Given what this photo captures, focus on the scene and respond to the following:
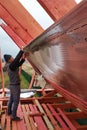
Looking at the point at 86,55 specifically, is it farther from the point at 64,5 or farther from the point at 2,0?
the point at 2,0

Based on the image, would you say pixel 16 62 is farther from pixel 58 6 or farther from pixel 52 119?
pixel 58 6

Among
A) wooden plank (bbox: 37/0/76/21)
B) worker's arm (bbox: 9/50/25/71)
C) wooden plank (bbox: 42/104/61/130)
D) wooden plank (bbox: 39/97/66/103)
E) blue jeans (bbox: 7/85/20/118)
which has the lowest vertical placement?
wooden plank (bbox: 39/97/66/103)

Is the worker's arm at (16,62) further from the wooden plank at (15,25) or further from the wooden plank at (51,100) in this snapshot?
the wooden plank at (51,100)

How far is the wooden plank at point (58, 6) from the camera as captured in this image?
256 centimetres

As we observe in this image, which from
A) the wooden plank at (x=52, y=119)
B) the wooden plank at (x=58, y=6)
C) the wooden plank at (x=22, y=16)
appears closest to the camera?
the wooden plank at (x=58, y=6)

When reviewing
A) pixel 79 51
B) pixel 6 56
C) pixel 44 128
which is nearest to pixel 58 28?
pixel 79 51

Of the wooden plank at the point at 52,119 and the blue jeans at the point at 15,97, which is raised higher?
the blue jeans at the point at 15,97

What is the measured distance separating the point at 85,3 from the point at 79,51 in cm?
55

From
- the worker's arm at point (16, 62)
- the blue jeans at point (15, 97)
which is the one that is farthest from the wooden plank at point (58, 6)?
the blue jeans at point (15, 97)

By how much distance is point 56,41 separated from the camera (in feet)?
6.96

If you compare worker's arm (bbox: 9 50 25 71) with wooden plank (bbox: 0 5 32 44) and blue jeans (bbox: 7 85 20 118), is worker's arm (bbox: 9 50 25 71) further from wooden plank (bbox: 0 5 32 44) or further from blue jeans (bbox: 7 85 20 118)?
blue jeans (bbox: 7 85 20 118)

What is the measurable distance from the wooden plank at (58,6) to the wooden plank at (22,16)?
234 centimetres

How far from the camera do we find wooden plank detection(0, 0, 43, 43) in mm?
5086

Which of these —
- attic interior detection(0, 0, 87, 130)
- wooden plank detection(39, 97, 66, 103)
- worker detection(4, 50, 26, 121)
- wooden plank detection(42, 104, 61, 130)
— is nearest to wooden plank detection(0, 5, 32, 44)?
attic interior detection(0, 0, 87, 130)
